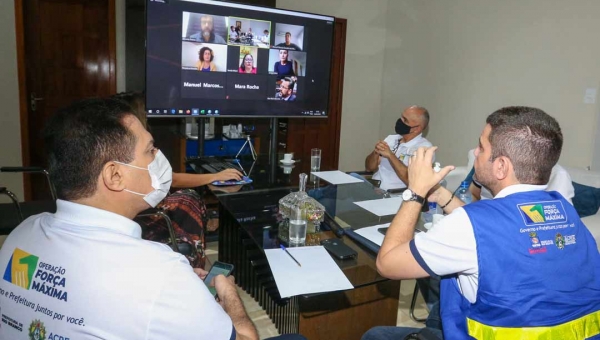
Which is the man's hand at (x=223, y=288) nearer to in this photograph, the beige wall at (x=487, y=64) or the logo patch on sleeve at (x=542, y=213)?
the logo patch on sleeve at (x=542, y=213)

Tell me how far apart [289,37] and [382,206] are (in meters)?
1.73

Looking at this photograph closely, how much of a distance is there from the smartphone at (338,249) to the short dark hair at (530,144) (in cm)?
63

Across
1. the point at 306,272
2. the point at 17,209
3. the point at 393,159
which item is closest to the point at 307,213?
the point at 306,272

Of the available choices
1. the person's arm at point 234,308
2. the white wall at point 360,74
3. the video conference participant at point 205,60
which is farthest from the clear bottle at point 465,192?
the white wall at point 360,74

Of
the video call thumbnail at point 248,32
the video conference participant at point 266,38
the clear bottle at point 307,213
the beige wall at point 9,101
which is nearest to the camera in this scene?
the clear bottle at point 307,213

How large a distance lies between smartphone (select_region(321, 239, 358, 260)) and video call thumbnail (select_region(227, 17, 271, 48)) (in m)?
1.95

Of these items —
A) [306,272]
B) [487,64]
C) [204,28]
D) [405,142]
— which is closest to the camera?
[306,272]

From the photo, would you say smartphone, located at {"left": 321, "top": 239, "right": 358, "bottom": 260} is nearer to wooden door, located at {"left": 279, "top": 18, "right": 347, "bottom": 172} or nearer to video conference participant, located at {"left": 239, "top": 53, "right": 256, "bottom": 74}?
video conference participant, located at {"left": 239, "top": 53, "right": 256, "bottom": 74}

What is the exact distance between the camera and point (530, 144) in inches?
49.2

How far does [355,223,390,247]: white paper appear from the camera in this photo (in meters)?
1.78

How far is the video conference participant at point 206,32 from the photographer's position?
310cm

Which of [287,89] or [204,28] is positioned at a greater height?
[204,28]

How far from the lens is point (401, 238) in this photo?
1.33m

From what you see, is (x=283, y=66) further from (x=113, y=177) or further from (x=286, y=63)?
(x=113, y=177)
